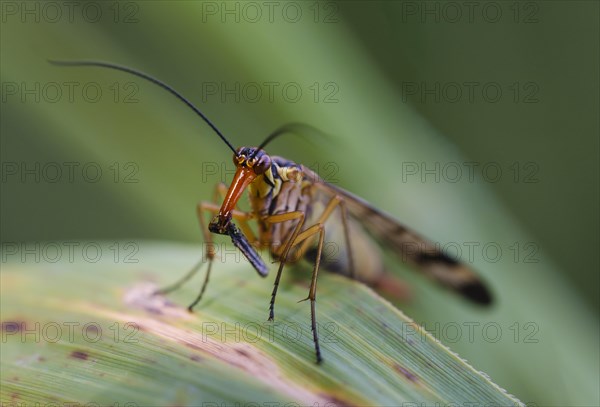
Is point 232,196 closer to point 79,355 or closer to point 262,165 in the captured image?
point 262,165

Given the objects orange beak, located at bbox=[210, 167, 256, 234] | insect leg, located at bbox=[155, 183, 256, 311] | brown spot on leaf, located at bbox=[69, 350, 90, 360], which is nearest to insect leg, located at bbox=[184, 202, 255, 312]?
insect leg, located at bbox=[155, 183, 256, 311]

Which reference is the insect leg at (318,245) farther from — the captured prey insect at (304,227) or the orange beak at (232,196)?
the orange beak at (232,196)

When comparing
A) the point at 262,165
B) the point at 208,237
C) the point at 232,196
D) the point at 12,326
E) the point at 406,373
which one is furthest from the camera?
the point at 208,237

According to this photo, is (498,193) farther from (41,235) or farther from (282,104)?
(41,235)

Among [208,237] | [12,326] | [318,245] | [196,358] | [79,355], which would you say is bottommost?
[12,326]

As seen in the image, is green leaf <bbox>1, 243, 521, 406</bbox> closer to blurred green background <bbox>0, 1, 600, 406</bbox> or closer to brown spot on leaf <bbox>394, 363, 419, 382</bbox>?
brown spot on leaf <bbox>394, 363, 419, 382</bbox>

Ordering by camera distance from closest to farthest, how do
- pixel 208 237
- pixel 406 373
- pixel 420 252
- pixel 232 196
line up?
pixel 406 373
pixel 232 196
pixel 208 237
pixel 420 252

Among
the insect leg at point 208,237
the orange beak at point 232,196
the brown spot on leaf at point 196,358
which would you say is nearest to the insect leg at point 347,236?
the insect leg at point 208,237

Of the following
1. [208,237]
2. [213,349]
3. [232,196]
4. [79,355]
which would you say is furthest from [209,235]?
[213,349]
